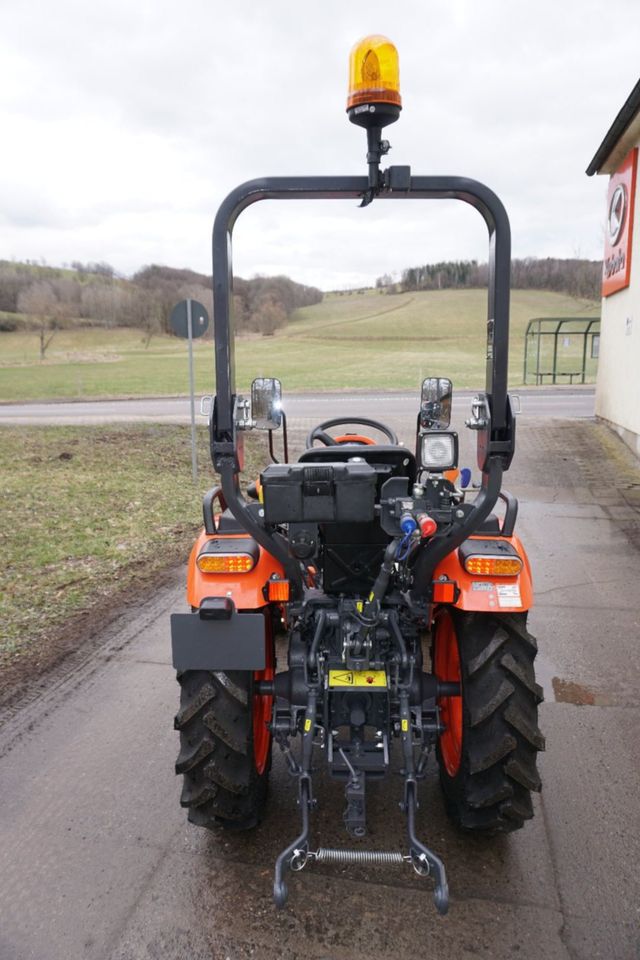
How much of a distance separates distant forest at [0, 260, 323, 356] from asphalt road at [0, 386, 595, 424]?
2.38 metres

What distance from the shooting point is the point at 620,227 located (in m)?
11.7

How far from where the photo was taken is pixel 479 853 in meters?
2.57

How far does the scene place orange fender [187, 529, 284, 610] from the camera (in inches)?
99.5

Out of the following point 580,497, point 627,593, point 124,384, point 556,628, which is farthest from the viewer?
point 124,384

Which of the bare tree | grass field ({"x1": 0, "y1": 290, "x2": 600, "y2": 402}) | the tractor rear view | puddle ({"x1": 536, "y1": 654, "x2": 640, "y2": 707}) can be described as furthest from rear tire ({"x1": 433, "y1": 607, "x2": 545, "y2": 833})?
Answer: the bare tree

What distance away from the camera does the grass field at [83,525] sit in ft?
16.1

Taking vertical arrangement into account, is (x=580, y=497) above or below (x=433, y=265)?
below

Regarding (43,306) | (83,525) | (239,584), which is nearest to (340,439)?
(239,584)

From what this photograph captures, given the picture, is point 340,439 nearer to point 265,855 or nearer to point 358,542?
point 358,542

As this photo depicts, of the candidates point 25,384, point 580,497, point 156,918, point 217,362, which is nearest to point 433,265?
point 217,362

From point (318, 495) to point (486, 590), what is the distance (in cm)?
74

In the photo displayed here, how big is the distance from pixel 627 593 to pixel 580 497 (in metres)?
3.60

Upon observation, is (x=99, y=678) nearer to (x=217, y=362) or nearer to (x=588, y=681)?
(x=217, y=362)

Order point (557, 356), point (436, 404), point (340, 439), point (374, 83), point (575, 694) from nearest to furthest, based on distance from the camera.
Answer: point (374, 83), point (436, 404), point (575, 694), point (340, 439), point (557, 356)
